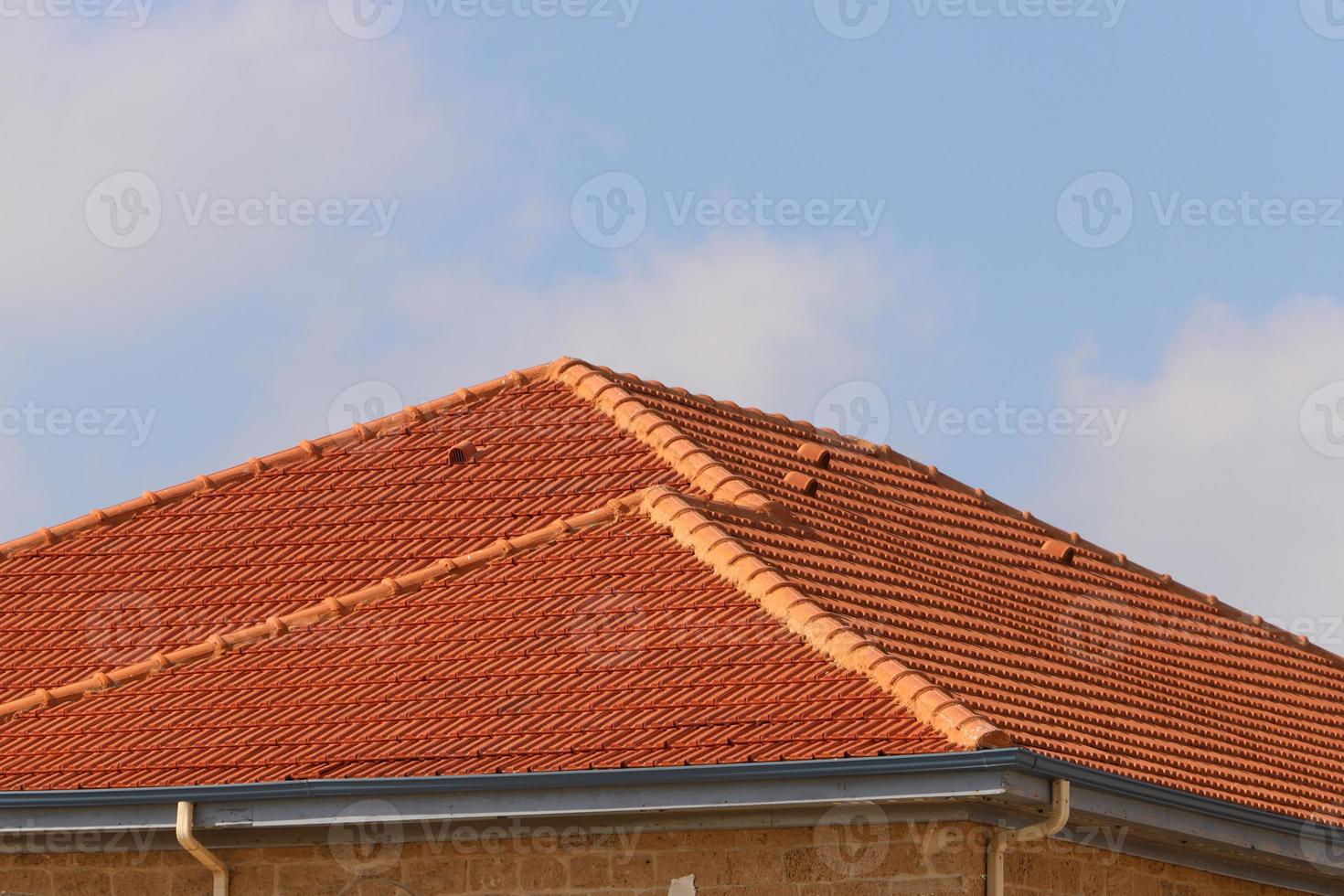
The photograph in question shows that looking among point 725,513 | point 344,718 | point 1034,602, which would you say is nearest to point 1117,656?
point 1034,602

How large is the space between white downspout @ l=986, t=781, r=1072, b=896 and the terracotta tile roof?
1.73 feet

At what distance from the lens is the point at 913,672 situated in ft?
34.1

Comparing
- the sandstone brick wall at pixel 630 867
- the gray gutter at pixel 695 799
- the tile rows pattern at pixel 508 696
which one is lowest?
the sandstone brick wall at pixel 630 867

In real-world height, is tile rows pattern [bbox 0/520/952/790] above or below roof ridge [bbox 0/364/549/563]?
below

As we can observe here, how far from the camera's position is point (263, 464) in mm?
15234

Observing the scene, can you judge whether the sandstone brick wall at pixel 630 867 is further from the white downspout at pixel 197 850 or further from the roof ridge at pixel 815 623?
the roof ridge at pixel 815 623

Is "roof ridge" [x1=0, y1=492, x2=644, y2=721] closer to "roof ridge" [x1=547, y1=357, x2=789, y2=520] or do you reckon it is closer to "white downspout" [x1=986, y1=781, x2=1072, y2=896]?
"roof ridge" [x1=547, y1=357, x2=789, y2=520]

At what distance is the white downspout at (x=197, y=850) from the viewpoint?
10312 millimetres

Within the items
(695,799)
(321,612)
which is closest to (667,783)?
(695,799)

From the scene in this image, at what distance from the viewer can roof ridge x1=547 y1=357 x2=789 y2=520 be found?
13.0m

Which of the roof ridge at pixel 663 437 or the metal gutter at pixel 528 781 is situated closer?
the metal gutter at pixel 528 781

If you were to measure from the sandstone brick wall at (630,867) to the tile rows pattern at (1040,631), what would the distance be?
0.60 m

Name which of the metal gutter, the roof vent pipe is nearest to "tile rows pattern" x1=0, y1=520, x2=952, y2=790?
the metal gutter

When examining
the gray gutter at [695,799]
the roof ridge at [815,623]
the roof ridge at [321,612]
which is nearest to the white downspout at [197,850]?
the gray gutter at [695,799]
